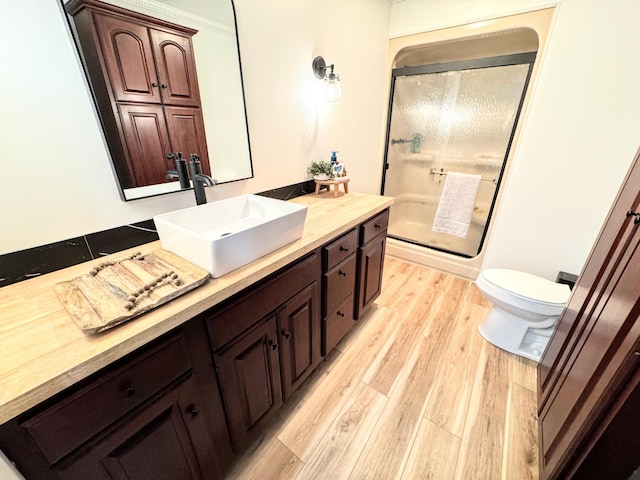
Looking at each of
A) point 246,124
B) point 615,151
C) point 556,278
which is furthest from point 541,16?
point 246,124

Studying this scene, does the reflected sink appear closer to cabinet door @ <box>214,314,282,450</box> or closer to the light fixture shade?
cabinet door @ <box>214,314,282,450</box>

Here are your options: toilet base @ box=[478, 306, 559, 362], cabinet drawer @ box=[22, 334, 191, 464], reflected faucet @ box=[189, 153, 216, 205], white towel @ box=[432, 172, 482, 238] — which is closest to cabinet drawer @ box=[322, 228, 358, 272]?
reflected faucet @ box=[189, 153, 216, 205]

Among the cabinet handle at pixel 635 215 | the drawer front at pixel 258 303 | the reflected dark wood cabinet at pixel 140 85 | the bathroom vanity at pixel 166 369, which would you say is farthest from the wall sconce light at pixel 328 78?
the cabinet handle at pixel 635 215

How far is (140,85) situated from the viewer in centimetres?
91

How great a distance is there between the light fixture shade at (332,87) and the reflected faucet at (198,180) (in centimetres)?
94

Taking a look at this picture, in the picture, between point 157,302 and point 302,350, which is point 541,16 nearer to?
point 302,350

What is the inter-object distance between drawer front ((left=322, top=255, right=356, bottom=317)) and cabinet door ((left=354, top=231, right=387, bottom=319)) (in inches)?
3.0

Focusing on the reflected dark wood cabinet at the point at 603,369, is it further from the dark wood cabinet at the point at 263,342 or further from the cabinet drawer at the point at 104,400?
the cabinet drawer at the point at 104,400

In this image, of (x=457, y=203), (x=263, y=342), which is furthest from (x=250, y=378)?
(x=457, y=203)

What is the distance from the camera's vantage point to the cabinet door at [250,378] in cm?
83

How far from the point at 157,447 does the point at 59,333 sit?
39 cm

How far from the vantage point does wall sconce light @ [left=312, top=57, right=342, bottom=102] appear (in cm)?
152

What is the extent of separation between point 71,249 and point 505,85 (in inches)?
104

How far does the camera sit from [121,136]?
894 mm
